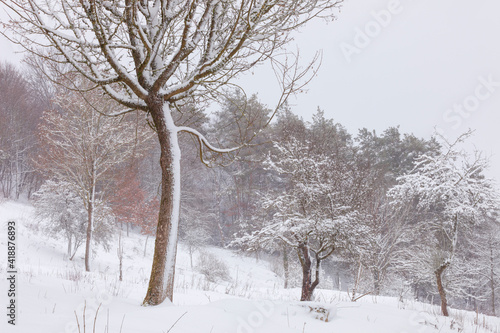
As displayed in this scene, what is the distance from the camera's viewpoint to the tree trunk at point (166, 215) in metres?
3.42

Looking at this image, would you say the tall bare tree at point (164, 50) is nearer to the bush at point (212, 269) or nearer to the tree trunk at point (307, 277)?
the tree trunk at point (307, 277)

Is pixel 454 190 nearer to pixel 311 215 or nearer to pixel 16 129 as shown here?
pixel 311 215

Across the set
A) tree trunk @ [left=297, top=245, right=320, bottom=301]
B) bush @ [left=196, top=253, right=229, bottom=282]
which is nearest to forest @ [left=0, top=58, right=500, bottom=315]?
tree trunk @ [left=297, top=245, right=320, bottom=301]

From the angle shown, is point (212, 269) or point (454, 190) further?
point (212, 269)

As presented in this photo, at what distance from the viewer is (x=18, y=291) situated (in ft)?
9.32

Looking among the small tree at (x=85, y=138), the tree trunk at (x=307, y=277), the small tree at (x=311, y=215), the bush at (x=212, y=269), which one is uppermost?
the small tree at (x=85, y=138)

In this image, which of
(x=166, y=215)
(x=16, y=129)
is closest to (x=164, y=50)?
(x=166, y=215)

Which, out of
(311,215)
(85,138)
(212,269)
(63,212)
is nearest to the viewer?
(311,215)

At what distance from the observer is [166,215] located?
363 centimetres

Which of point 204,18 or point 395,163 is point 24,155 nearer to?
point 204,18

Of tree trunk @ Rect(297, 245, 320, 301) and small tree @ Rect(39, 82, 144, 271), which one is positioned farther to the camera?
small tree @ Rect(39, 82, 144, 271)

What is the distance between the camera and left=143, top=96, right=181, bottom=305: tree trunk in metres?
Result: 3.42

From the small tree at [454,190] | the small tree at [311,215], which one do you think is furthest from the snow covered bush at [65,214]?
the small tree at [454,190]

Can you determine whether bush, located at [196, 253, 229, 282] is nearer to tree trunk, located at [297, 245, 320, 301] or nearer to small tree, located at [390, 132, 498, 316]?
tree trunk, located at [297, 245, 320, 301]
